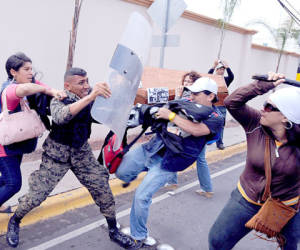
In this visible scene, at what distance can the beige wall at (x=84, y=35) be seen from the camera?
4855mm

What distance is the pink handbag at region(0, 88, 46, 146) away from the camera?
102 inches

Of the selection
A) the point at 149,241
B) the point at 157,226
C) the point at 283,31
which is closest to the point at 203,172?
the point at 157,226

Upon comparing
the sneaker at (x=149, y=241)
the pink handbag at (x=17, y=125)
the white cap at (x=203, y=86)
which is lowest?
the sneaker at (x=149, y=241)

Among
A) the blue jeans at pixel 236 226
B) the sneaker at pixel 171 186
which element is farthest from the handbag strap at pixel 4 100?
the sneaker at pixel 171 186

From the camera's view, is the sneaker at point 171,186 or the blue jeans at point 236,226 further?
the sneaker at point 171,186

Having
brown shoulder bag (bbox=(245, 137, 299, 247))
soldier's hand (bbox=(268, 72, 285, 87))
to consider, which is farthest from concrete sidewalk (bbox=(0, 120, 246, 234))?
soldier's hand (bbox=(268, 72, 285, 87))

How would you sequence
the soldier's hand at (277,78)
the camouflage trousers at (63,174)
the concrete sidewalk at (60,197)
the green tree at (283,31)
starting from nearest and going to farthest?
the soldier's hand at (277,78), the camouflage trousers at (63,174), the concrete sidewalk at (60,197), the green tree at (283,31)

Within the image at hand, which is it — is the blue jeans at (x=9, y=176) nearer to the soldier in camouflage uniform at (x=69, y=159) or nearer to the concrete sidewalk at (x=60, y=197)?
the soldier in camouflage uniform at (x=69, y=159)

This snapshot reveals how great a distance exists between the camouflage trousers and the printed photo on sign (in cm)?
74

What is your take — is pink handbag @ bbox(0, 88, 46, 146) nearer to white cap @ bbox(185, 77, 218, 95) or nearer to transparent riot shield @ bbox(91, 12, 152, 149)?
transparent riot shield @ bbox(91, 12, 152, 149)

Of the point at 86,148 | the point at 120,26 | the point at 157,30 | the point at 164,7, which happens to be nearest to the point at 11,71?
the point at 86,148

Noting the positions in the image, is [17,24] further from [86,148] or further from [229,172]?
[229,172]

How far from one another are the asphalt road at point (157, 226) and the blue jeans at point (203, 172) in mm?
164

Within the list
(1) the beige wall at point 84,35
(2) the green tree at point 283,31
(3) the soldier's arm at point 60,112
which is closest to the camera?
(3) the soldier's arm at point 60,112
